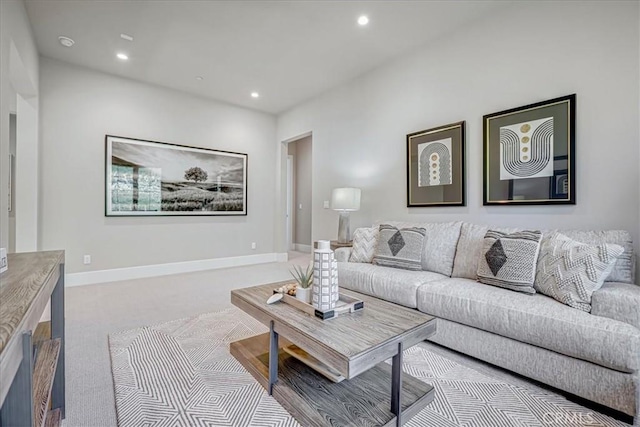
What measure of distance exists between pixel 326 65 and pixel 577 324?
3510mm

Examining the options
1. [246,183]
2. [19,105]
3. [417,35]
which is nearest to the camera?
[417,35]

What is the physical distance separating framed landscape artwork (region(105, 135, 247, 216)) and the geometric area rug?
8.48 ft

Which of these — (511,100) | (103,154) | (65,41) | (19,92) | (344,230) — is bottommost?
(344,230)

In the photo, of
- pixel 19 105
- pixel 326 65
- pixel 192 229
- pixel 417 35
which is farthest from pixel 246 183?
pixel 417 35

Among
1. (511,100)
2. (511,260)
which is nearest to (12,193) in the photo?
(511,260)

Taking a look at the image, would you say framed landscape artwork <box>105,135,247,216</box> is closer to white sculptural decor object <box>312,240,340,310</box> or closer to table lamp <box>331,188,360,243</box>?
table lamp <box>331,188,360,243</box>

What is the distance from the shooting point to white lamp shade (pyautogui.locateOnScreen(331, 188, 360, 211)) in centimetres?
375

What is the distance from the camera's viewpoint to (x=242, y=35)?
318 cm

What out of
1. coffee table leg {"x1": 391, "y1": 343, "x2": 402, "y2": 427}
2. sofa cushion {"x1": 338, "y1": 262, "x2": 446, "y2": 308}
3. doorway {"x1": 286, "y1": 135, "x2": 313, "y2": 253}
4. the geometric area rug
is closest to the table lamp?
sofa cushion {"x1": 338, "y1": 262, "x2": 446, "y2": 308}

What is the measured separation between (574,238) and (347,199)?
7.16 feet

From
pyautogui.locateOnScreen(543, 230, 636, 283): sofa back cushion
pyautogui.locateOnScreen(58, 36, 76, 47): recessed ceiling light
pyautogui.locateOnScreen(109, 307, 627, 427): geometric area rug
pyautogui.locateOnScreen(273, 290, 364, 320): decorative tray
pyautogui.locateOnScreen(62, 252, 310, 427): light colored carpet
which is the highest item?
pyautogui.locateOnScreen(58, 36, 76, 47): recessed ceiling light

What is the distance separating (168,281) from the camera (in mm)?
4137

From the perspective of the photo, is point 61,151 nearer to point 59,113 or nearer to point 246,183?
point 59,113

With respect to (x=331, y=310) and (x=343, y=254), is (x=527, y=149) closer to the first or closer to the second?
(x=343, y=254)
